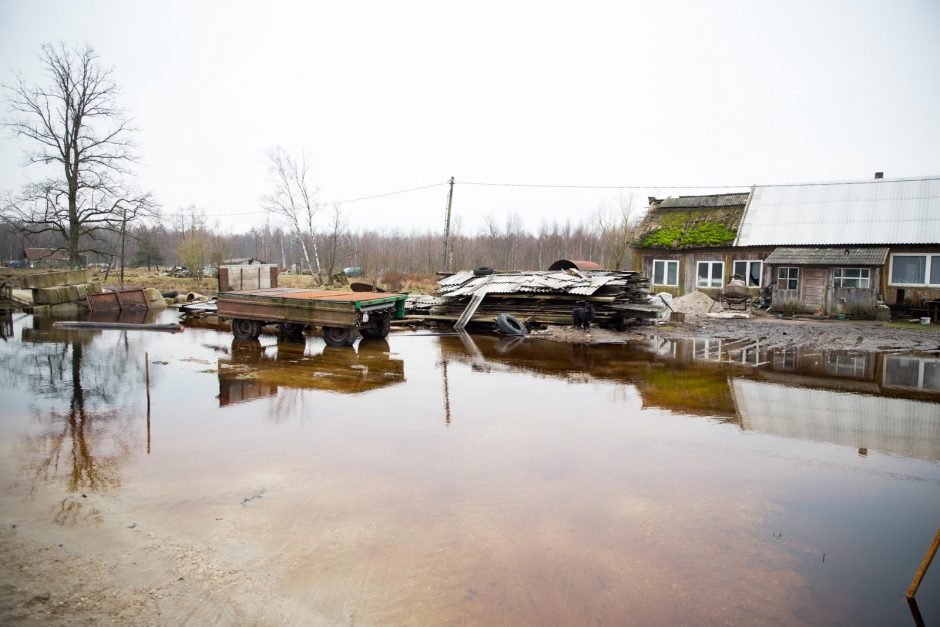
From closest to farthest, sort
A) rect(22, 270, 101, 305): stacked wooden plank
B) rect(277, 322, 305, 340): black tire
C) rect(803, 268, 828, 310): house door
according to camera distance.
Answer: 1. rect(277, 322, 305, 340): black tire
2. rect(803, 268, 828, 310): house door
3. rect(22, 270, 101, 305): stacked wooden plank

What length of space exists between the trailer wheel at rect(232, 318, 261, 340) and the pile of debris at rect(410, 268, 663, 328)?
6.68 m

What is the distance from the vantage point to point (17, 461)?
6.49m

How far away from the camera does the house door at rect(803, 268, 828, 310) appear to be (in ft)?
77.9

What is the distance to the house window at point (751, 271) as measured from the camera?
87.1 feet

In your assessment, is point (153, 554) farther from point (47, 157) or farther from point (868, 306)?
point (47, 157)

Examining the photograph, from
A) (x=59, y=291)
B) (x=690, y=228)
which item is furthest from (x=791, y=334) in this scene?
(x=59, y=291)

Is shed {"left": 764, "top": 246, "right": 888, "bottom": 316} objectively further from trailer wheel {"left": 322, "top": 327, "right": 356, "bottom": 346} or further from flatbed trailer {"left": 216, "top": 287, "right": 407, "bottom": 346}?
trailer wheel {"left": 322, "top": 327, "right": 356, "bottom": 346}

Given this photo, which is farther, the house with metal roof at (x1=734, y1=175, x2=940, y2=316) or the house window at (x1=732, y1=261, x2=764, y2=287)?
the house window at (x1=732, y1=261, x2=764, y2=287)

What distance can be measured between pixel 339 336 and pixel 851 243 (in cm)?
2162

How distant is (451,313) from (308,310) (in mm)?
6847

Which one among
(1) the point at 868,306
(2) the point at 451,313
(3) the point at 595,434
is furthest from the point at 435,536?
(1) the point at 868,306

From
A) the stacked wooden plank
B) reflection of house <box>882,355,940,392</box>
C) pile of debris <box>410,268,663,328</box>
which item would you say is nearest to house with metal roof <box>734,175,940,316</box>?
pile of debris <box>410,268,663,328</box>

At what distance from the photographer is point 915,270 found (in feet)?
76.0

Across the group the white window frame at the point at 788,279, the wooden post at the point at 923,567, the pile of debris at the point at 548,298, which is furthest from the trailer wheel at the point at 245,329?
the white window frame at the point at 788,279
